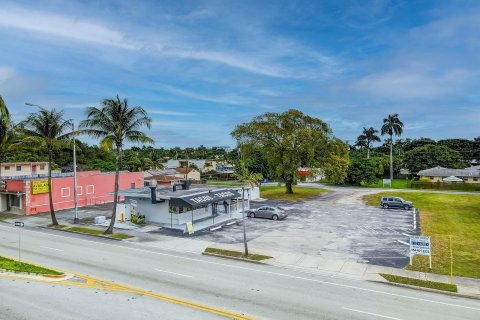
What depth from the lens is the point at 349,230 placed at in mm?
34062

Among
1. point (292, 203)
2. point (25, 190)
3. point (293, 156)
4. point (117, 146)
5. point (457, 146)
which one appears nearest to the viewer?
point (117, 146)

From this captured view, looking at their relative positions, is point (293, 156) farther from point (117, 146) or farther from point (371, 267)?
point (371, 267)

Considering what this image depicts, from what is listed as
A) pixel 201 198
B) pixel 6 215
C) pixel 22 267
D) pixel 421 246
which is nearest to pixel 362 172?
pixel 201 198

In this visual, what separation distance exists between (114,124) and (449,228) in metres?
32.0

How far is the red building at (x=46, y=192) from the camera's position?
43125mm

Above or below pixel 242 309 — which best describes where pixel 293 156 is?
above

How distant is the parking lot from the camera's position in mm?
26470

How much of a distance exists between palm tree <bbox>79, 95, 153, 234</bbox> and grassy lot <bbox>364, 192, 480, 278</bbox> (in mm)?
23966

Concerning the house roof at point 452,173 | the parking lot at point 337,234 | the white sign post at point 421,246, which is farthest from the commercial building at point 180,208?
the house roof at point 452,173

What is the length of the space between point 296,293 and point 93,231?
22066 mm

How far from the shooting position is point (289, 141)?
5800cm

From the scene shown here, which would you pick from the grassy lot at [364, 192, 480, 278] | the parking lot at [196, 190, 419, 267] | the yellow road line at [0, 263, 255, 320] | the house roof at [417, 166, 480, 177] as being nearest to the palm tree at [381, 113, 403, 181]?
the house roof at [417, 166, 480, 177]

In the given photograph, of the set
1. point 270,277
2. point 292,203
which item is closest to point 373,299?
point 270,277

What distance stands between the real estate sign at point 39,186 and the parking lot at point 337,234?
2355 centimetres
